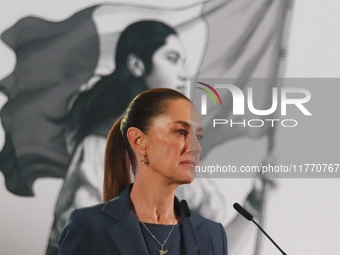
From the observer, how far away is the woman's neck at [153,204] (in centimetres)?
138

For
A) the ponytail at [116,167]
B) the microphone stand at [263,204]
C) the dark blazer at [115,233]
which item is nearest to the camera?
the dark blazer at [115,233]

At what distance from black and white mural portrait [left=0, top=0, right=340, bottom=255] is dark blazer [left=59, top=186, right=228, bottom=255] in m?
0.98

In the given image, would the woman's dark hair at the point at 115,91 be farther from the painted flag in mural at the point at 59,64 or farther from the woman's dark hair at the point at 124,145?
the woman's dark hair at the point at 124,145

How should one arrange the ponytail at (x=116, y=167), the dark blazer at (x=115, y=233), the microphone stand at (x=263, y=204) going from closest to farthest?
the dark blazer at (x=115, y=233) → the ponytail at (x=116, y=167) → the microphone stand at (x=263, y=204)

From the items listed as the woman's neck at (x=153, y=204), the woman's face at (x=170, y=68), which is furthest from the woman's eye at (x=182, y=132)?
the woman's face at (x=170, y=68)

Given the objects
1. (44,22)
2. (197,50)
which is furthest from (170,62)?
(44,22)

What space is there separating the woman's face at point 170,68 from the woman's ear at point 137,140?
0.96 metres

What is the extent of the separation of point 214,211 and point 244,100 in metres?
0.39

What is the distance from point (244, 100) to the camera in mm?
2383

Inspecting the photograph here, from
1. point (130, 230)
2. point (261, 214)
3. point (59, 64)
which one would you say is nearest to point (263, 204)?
point (261, 214)

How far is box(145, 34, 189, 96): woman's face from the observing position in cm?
236

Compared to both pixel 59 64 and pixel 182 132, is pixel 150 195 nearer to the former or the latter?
pixel 182 132

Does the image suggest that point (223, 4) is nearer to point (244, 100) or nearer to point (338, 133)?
point (244, 100)

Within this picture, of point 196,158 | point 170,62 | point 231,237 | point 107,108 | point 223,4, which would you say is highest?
point 223,4
